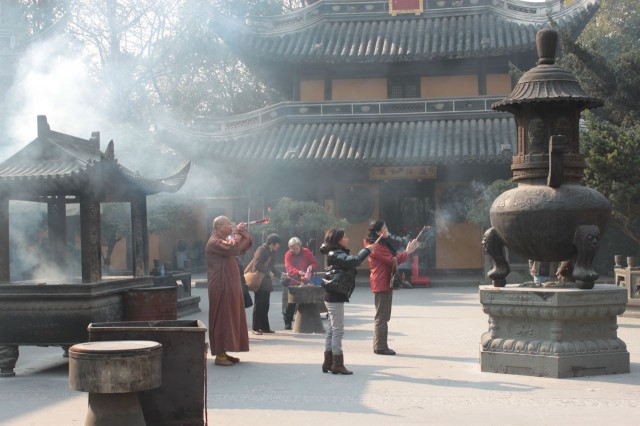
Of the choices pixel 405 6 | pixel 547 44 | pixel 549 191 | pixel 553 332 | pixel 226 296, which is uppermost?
pixel 405 6

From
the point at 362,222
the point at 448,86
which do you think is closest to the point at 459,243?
the point at 362,222

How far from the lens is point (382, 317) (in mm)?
9328

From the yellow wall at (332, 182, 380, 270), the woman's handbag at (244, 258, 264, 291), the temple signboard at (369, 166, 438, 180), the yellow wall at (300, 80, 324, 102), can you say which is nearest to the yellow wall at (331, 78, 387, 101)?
the yellow wall at (300, 80, 324, 102)

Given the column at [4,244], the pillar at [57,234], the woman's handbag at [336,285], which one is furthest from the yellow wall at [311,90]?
the woman's handbag at [336,285]

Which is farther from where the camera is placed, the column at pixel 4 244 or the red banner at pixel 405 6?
the red banner at pixel 405 6

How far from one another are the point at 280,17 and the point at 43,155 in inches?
659

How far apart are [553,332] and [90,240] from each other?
4.92 metres

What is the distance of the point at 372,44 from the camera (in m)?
23.7

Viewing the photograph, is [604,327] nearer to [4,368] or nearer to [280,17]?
[4,368]

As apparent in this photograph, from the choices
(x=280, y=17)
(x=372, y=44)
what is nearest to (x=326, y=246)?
(x=372, y=44)

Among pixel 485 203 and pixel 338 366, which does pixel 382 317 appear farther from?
pixel 485 203

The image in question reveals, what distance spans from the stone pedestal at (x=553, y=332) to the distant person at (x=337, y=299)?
1.36 meters

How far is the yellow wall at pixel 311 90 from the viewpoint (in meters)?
24.2

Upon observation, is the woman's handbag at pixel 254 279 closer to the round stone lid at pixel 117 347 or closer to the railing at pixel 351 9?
the round stone lid at pixel 117 347
